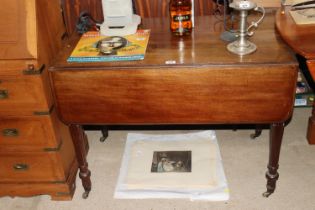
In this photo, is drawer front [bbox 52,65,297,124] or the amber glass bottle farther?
the amber glass bottle

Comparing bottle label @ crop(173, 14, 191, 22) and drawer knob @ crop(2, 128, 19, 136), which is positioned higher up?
bottle label @ crop(173, 14, 191, 22)

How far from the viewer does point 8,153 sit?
5.71 ft

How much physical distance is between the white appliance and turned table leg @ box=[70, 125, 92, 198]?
1.37ft

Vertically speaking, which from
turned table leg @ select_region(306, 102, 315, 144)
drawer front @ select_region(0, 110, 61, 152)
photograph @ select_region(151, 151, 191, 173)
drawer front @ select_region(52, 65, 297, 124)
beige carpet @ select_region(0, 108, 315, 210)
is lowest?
beige carpet @ select_region(0, 108, 315, 210)

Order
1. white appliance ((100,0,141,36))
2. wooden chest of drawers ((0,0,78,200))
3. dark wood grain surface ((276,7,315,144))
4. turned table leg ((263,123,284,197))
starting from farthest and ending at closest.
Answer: white appliance ((100,0,141,36)) → turned table leg ((263,123,284,197)) → wooden chest of drawers ((0,0,78,200)) → dark wood grain surface ((276,7,315,144))

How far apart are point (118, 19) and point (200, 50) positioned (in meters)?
0.41

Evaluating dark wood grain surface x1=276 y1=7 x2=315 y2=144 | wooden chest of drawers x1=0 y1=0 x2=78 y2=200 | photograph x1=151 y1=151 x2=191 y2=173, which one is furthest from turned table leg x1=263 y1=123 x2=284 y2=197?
wooden chest of drawers x1=0 y1=0 x2=78 y2=200

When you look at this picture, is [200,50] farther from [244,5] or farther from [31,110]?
[31,110]

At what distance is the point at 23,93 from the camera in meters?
1.58

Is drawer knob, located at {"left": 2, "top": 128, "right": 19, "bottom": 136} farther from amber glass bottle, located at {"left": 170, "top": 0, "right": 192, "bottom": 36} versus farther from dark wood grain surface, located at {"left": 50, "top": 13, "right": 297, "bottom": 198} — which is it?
amber glass bottle, located at {"left": 170, "top": 0, "right": 192, "bottom": 36}

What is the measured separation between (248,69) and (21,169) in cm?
104

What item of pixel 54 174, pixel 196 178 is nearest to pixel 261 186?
pixel 196 178

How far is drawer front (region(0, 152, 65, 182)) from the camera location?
5.72 feet

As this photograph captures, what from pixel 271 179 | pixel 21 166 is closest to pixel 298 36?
pixel 271 179
